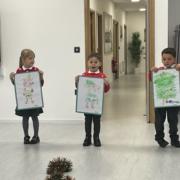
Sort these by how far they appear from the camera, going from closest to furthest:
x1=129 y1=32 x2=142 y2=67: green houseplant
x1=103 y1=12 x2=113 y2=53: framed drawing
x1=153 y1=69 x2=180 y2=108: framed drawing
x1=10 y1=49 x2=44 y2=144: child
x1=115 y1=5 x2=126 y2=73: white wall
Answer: x1=153 y1=69 x2=180 y2=108: framed drawing
x1=10 y1=49 x2=44 y2=144: child
x1=103 y1=12 x2=113 y2=53: framed drawing
x1=115 y1=5 x2=126 y2=73: white wall
x1=129 y1=32 x2=142 y2=67: green houseplant

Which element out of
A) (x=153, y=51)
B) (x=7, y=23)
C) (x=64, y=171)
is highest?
(x=7, y=23)

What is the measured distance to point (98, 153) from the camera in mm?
4207

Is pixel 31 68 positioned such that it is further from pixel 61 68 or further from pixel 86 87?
pixel 61 68

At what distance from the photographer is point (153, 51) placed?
221 inches

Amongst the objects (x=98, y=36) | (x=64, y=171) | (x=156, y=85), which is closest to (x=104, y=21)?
(x=98, y=36)

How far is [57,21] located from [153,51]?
4.88 ft

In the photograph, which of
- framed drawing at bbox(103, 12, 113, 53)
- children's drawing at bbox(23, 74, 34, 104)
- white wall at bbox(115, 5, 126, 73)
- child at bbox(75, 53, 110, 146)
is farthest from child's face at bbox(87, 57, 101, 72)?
white wall at bbox(115, 5, 126, 73)

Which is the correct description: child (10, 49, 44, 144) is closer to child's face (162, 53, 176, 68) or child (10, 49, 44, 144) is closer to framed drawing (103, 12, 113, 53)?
child's face (162, 53, 176, 68)

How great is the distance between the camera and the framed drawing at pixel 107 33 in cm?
1114

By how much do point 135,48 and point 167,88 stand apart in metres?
11.9

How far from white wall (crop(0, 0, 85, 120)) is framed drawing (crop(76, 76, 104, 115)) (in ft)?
4.61

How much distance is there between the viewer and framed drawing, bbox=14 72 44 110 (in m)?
4.61

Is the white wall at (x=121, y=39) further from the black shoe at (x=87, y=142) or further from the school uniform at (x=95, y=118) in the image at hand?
the black shoe at (x=87, y=142)

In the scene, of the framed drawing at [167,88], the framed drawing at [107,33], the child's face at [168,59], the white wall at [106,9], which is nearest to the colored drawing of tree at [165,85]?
the framed drawing at [167,88]
